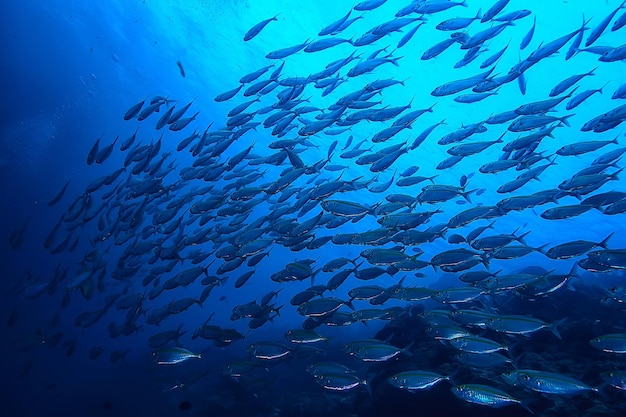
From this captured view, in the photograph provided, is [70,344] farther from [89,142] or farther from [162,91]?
[89,142]

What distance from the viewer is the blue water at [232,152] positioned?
30.6 feet

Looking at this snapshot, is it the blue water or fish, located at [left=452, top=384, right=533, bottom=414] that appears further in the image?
the blue water

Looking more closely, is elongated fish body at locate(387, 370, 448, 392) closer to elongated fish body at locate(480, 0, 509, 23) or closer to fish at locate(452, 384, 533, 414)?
fish at locate(452, 384, 533, 414)

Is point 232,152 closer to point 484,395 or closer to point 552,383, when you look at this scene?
point 484,395

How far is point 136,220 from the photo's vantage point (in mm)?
8672

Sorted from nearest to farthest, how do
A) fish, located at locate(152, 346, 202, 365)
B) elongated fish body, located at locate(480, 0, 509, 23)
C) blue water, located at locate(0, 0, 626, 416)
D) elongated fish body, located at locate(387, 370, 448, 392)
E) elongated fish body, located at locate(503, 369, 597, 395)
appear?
elongated fish body, located at locate(503, 369, 597, 395)
elongated fish body, located at locate(387, 370, 448, 392)
elongated fish body, located at locate(480, 0, 509, 23)
fish, located at locate(152, 346, 202, 365)
blue water, located at locate(0, 0, 626, 416)

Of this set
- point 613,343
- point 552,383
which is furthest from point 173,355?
point 613,343

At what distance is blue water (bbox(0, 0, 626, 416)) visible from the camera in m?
9.34

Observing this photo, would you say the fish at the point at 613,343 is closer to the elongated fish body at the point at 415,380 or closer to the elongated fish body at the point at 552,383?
the elongated fish body at the point at 552,383

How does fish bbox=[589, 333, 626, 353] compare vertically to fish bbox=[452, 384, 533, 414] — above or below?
below

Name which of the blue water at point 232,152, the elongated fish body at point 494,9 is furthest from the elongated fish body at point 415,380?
the elongated fish body at point 494,9

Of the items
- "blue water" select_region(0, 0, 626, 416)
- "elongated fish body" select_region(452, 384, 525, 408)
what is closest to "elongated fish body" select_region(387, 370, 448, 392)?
"elongated fish body" select_region(452, 384, 525, 408)

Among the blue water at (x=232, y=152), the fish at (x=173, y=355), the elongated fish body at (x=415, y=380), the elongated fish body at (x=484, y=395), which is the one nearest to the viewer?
the elongated fish body at (x=484, y=395)

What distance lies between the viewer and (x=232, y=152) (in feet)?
111
